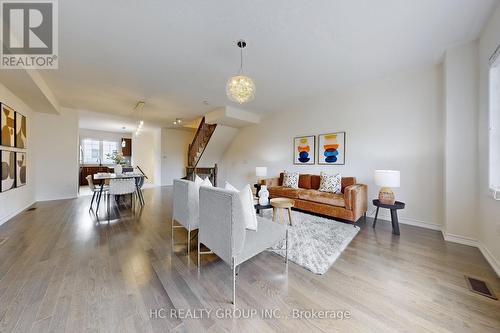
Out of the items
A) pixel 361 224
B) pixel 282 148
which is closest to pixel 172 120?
pixel 282 148

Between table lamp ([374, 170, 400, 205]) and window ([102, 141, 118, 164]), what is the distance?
36.5ft

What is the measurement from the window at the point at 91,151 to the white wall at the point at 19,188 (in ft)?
15.7

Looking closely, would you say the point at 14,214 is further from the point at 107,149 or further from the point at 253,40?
the point at 107,149

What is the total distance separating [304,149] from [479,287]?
375 cm

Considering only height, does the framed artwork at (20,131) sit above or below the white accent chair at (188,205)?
above

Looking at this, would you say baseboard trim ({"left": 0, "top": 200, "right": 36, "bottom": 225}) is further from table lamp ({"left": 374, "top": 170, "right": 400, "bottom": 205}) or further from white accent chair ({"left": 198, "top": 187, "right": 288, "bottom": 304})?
table lamp ({"left": 374, "top": 170, "right": 400, "bottom": 205})

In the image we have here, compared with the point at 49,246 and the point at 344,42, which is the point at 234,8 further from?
the point at 49,246

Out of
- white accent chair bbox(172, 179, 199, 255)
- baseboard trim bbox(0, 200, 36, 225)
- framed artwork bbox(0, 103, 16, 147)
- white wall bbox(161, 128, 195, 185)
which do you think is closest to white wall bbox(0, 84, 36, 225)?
baseboard trim bbox(0, 200, 36, 225)

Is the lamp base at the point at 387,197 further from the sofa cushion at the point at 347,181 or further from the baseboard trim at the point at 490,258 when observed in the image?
the baseboard trim at the point at 490,258

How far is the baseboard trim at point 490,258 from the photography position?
1880 millimetres

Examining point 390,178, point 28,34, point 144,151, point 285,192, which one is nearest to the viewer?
point 28,34

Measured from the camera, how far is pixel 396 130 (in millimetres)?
3523

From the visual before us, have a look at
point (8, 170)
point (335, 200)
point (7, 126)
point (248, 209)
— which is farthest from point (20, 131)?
point (335, 200)

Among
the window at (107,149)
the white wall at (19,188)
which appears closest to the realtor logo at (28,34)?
the white wall at (19,188)
